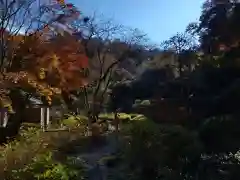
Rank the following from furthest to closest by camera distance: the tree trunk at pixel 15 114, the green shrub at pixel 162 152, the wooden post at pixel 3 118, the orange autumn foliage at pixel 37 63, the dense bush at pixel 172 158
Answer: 1. the wooden post at pixel 3 118
2. the tree trunk at pixel 15 114
3. the orange autumn foliage at pixel 37 63
4. the green shrub at pixel 162 152
5. the dense bush at pixel 172 158

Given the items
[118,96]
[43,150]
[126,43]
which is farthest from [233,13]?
[118,96]

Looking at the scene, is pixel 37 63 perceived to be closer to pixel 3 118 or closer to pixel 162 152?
pixel 3 118

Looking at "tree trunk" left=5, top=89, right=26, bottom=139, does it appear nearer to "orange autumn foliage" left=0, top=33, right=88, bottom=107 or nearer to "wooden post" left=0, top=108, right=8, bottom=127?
"wooden post" left=0, top=108, right=8, bottom=127

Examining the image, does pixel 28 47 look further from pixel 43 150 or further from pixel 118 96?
pixel 118 96

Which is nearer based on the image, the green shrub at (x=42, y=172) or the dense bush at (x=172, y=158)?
the green shrub at (x=42, y=172)

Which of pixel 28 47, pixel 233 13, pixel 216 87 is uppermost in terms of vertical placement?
pixel 233 13

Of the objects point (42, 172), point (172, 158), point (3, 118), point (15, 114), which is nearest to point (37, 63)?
point (15, 114)

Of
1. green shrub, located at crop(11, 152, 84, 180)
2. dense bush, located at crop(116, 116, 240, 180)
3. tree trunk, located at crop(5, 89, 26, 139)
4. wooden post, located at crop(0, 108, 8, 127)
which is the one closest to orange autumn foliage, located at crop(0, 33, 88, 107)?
tree trunk, located at crop(5, 89, 26, 139)

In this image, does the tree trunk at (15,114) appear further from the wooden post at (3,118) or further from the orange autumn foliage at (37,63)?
the orange autumn foliage at (37,63)

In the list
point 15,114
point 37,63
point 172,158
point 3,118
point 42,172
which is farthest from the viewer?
point 3,118

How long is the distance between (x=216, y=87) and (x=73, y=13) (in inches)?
265

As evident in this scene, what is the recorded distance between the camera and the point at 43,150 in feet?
28.6

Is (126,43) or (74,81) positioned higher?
(126,43)

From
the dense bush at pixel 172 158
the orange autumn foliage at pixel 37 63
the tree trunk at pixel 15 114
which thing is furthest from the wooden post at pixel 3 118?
the dense bush at pixel 172 158
